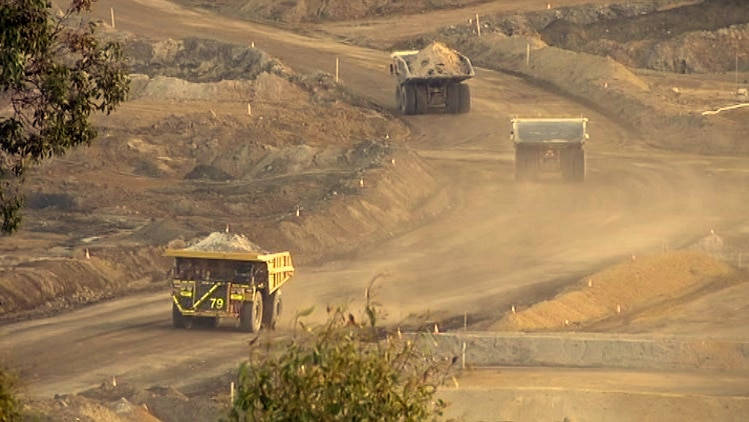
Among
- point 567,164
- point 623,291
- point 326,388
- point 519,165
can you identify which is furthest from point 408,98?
point 326,388

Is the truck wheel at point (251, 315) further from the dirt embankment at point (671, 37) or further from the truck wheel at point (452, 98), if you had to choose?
the dirt embankment at point (671, 37)

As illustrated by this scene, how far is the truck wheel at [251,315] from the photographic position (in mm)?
35375

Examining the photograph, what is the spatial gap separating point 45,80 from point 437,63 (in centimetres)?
4471

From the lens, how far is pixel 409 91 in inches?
2515

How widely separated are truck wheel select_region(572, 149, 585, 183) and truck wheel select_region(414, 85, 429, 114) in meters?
11.4

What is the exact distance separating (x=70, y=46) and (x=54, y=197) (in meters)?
33.1

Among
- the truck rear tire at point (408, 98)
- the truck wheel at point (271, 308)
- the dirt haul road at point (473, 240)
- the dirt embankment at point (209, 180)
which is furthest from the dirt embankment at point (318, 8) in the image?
the truck wheel at point (271, 308)

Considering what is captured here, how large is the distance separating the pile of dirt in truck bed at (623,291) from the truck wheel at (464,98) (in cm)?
2132

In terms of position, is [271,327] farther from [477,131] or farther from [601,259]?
[477,131]

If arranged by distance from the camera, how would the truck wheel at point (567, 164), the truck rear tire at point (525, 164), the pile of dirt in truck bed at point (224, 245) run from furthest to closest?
the truck rear tire at point (525, 164), the truck wheel at point (567, 164), the pile of dirt in truck bed at point (224, 245)

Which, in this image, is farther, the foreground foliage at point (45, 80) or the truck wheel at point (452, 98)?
the truck wheel at point (452, 98)

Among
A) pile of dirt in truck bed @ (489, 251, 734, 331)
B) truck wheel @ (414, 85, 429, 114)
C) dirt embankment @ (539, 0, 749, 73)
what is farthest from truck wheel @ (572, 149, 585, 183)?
dirt embankment @ (539, 0, 749, 73)

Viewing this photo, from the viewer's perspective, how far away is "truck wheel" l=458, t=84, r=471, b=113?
6391cm

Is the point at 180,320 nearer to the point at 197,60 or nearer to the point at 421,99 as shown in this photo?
the point at 421,99
